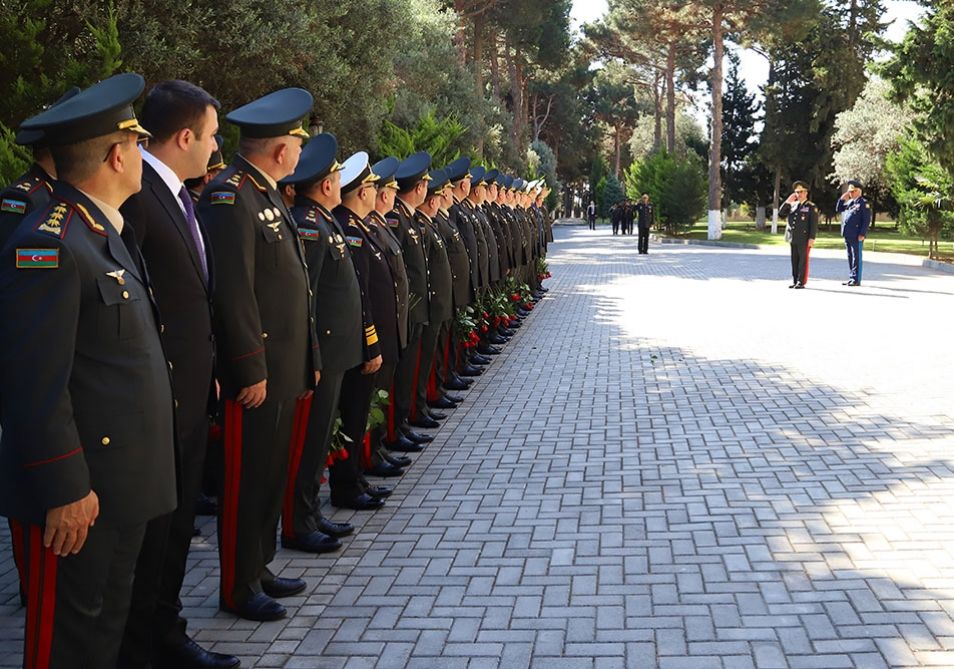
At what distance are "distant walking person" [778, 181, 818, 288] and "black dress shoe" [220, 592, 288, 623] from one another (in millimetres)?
15542

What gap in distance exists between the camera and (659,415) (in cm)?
820

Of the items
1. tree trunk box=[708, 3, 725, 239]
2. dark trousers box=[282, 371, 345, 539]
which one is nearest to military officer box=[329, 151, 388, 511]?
dark trousers box=[282, 371, 345, 539]

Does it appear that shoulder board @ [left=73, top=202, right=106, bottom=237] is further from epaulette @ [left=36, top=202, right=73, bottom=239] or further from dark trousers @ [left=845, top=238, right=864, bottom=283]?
dark trousers @ [left=845, top=238, right=864, bottom=283]

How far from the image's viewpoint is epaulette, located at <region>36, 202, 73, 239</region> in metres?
2.67

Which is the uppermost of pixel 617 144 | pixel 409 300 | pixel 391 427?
pixel 617 144

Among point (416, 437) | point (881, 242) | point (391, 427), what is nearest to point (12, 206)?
point (391, 427)

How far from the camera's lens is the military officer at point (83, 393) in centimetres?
260

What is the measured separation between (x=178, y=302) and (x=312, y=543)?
76.7 inches

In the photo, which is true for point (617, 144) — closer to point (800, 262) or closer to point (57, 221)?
point (800, 262)

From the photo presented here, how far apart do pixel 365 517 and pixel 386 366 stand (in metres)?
1.03

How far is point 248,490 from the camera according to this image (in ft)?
13.7

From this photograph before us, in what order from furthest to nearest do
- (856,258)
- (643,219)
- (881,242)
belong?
(881,242) < (643,219) < (856,258)

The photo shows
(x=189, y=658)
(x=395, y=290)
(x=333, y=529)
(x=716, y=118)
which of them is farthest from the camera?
(x=716, y=118)

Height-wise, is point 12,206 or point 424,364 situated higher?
point 12,206
